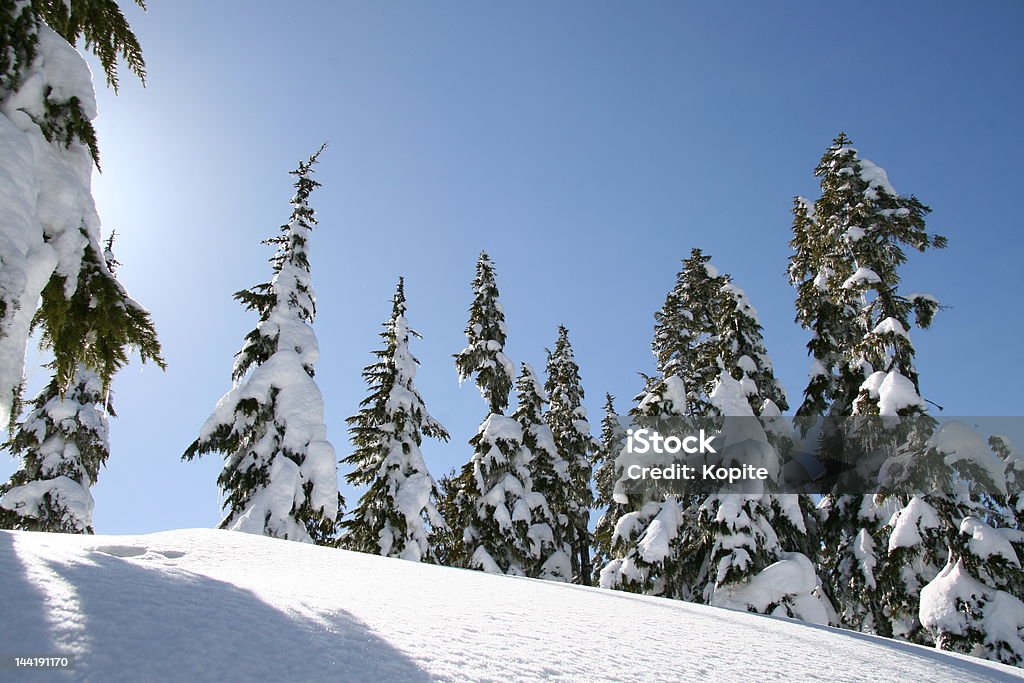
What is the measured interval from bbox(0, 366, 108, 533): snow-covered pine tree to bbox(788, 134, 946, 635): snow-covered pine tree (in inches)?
899

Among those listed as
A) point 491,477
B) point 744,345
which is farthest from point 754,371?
point 491,477

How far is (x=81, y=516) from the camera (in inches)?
734

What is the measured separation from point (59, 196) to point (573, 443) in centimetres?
2570

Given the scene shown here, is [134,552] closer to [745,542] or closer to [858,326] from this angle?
[745,542]

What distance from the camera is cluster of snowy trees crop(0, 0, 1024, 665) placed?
6.64 meters

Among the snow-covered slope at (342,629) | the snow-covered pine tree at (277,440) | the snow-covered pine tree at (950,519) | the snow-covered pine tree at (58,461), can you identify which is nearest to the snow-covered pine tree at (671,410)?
the snow-covered pine tree at (950,519)

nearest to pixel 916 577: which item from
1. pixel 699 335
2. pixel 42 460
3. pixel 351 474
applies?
pixel 699 335

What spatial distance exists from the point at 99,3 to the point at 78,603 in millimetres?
8345

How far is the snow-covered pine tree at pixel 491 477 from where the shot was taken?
2219 cm

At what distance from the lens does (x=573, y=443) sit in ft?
98.3

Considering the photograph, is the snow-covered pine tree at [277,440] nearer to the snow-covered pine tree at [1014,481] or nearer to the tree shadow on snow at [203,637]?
the tree shadow on snow at [203,637]

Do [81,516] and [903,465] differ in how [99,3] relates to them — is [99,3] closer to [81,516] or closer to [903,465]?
[81,516]

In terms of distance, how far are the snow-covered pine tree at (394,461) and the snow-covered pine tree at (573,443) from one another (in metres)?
8.66

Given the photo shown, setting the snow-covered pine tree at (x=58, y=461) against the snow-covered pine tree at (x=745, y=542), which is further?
the snow-covered pine tree at (x=58, y=461)
